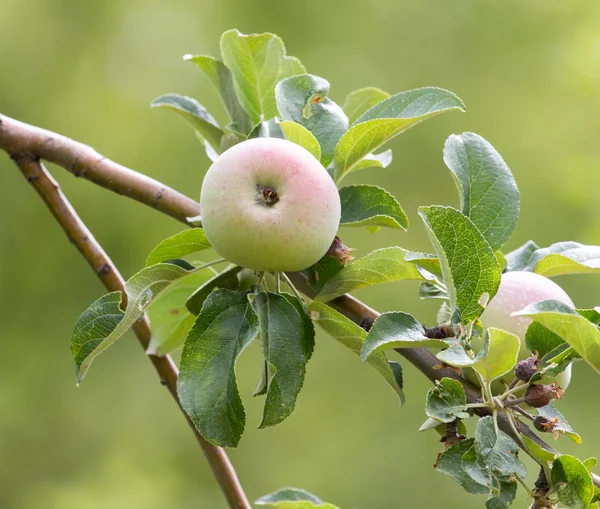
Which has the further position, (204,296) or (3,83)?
(3,83)

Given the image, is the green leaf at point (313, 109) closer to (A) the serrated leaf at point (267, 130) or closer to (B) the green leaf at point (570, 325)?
(A) the serrated leaf at point (267, 130)

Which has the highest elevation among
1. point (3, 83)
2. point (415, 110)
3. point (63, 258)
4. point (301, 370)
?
point (3, 83)

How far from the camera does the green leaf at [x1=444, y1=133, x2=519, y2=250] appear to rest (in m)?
0.68

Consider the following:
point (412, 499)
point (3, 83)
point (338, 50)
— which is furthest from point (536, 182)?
point (3, 83)

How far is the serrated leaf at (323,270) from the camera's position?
0.66 m

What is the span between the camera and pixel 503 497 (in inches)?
21.7

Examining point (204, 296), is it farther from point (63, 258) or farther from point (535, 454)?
point (63, 258)

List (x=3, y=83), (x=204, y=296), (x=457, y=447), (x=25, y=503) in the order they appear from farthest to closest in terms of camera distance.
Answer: (x=3, y=83) → (x=25, y=503) → (x=204, y=296) → (x=457, y=447)

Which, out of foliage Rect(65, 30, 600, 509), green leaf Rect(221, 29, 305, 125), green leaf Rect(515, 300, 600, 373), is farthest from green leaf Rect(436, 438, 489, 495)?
green leaf Rect(221, 29, 305, 125)

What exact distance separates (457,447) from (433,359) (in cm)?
8

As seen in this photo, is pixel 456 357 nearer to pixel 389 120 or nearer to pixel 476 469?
pixel 476 469

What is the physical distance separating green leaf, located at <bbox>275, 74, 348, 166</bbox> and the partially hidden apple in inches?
7.7

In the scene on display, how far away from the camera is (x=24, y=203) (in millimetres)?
3010

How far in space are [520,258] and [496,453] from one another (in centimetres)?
26
